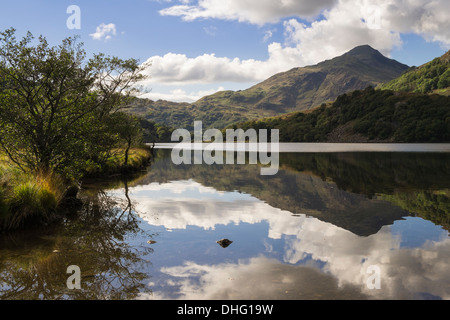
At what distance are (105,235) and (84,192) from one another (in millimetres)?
15479

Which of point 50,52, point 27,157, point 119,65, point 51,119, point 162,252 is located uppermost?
point 119,65

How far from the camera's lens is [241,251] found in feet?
45.1

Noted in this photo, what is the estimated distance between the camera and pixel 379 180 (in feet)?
122

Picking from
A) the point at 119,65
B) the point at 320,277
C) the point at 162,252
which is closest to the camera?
the point at 320,277

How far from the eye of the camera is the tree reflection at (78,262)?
944cm

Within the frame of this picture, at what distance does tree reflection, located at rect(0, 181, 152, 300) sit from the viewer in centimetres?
944

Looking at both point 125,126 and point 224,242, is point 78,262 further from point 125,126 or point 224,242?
point 125,126

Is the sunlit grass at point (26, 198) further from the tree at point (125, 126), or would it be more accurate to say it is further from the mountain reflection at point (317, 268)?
the tree at point (125, 126)

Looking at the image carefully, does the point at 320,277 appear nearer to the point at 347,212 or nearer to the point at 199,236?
the point at 199,236

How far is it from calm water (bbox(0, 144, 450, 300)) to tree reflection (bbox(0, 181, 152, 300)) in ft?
0.13

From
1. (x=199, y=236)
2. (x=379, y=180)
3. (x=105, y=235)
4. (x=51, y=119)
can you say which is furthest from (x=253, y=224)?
(x=379, y=180)

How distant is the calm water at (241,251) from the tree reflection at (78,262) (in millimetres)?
41

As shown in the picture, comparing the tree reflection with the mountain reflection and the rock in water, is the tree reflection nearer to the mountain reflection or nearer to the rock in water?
the mountain reflection

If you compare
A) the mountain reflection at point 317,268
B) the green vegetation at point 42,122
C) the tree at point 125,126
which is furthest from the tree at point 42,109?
the tree at point 125,126
